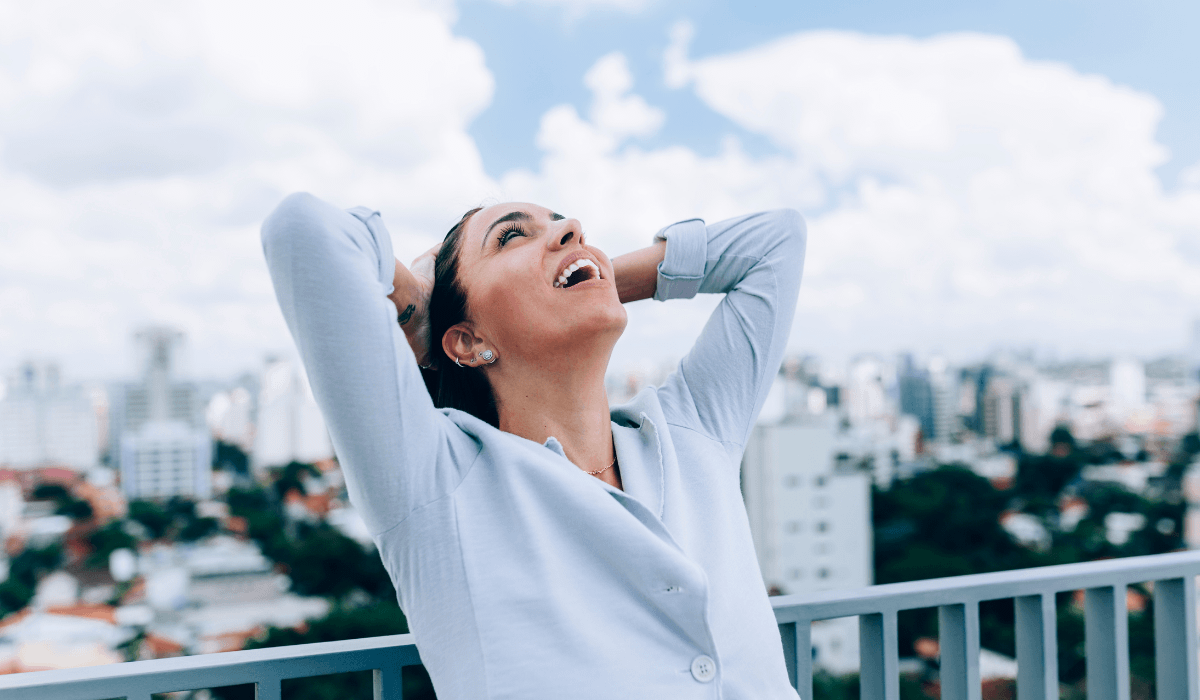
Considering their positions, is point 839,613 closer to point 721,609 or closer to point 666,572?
point 721,609

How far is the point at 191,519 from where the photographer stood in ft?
71.4

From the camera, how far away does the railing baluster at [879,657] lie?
1.33 m

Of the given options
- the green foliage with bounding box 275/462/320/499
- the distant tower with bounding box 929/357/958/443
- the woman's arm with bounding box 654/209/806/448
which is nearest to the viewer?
the woman's arm with bounding box 654/209/806/448

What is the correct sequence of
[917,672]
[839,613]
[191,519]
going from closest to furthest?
[839,613]
[917,672]
[191,519]

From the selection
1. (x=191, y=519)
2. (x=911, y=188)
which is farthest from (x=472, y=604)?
(x=911, y=188)

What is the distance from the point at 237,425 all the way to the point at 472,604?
27162mm

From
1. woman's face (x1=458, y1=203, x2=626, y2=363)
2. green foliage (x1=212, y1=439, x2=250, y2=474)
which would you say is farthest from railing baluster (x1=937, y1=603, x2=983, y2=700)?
green foliage (x1=212, y1=439, x2=250, y2=474)

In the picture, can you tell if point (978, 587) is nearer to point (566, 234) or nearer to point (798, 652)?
point (798, 652)

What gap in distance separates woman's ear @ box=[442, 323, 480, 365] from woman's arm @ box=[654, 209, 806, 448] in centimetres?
31

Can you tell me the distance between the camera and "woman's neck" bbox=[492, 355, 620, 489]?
39.7 inches

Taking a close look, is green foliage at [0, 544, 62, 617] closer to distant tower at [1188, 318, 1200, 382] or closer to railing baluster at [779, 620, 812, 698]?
railing baluster at [779, 620, 812, 698]

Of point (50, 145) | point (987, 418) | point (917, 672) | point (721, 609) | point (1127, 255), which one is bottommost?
point (917, 672)

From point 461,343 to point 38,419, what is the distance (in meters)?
25.5

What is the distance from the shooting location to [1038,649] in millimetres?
1459
